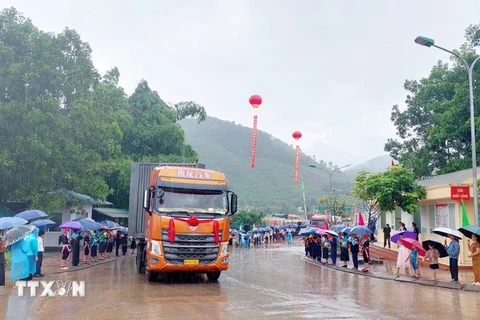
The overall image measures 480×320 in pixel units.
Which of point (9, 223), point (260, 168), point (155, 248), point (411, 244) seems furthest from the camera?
point (260, 168)

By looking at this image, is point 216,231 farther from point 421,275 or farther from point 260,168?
point 260,168

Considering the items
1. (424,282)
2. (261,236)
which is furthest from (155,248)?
(261,236)

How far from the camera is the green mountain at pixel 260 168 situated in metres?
116

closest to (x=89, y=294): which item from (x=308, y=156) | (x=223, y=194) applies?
(x=223, y=194)

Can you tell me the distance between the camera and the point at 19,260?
1254 centimetres

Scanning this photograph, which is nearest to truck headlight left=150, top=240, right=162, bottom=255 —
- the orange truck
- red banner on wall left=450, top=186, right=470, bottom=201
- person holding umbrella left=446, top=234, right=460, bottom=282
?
the orange truck

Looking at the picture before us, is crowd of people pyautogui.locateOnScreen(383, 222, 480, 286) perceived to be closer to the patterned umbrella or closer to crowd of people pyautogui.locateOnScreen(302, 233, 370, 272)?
crowd of people pyautogui.locateOnScreen(302, 233, 370, 272)

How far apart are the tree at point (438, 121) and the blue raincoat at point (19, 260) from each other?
2293cm

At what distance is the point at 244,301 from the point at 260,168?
123 m

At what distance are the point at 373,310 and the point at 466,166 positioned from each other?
2364 centimetres

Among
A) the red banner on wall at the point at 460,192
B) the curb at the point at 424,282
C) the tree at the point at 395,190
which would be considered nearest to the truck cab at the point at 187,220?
the curb at the point at 424,282

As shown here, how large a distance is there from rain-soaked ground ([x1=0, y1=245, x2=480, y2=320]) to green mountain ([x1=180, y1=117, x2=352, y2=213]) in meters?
91.3

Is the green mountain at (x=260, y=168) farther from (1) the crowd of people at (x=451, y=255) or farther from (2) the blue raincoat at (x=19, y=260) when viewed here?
(2) the blue raincoat at (x=19, y=260)

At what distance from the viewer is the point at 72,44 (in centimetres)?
2500
